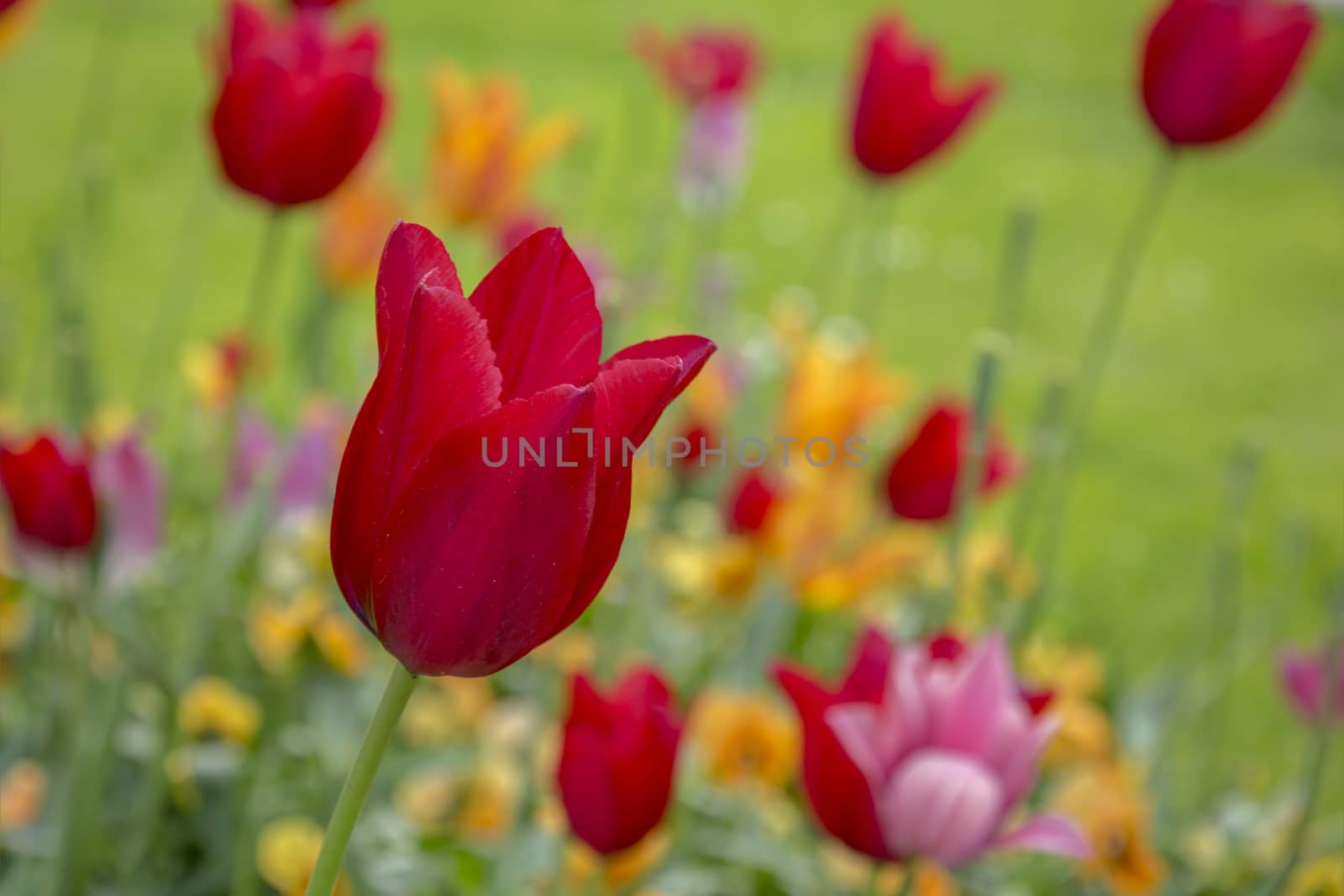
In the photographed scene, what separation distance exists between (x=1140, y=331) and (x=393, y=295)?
1927mm

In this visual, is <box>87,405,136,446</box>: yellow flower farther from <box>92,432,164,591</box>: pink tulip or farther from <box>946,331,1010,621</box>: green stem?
<box>946,331,1010,621</box>: green stem

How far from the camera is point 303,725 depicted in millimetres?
620

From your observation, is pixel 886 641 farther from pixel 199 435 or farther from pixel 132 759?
pixel 199 435

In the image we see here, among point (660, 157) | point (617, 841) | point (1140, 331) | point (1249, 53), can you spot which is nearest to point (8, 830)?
point (617, 841)

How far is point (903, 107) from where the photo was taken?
2.20 ft

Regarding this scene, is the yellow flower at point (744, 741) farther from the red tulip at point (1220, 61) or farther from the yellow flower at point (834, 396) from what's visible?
the red tulip at point (1220, 61)

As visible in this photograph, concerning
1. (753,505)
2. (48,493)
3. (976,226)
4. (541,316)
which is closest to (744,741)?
(753,505)

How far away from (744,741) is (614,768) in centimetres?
27

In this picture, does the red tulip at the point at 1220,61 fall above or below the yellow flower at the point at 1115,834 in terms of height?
above

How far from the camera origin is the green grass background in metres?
1.32

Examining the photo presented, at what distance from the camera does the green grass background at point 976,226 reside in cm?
132

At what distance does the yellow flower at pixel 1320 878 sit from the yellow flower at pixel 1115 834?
6 cm

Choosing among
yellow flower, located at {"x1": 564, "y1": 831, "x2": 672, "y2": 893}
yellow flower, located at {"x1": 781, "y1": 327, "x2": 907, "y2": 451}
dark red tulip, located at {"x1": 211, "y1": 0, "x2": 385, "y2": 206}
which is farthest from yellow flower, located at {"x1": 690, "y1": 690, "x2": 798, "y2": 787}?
dark red tulip, located at {"x1": 211, "y1": 0, "x2": 385, "y2": 206}

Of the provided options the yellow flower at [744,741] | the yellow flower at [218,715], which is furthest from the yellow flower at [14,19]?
the yellow flower at [744,741]
